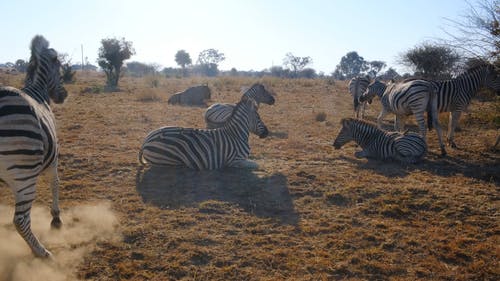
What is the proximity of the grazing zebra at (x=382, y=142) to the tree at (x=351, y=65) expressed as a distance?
7100cm

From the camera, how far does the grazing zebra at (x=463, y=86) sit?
33.2 feet

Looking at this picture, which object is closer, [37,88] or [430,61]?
[37,88]

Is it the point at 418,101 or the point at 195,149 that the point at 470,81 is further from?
the point at 195,149

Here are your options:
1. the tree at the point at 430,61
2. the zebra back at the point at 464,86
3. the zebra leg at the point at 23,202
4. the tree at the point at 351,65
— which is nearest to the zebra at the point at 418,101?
the zebra back at the point at 464,86

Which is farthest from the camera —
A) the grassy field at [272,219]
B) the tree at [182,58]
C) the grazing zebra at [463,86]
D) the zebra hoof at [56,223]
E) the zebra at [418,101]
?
the tree at [182,58]

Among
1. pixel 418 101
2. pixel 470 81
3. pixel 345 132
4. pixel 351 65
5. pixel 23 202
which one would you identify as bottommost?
pixel 23 202

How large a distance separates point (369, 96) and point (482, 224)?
9.20m

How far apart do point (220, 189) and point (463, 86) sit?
7.16 meters

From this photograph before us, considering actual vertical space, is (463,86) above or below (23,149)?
above

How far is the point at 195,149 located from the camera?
735 cm

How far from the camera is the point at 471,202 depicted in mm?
6016

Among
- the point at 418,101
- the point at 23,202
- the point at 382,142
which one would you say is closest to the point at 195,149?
the point at 23,202

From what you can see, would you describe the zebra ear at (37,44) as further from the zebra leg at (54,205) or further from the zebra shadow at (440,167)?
the zebra shadow at (440,167)

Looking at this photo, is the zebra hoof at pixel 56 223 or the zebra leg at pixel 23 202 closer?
the zebra leg at pixel 23 202
